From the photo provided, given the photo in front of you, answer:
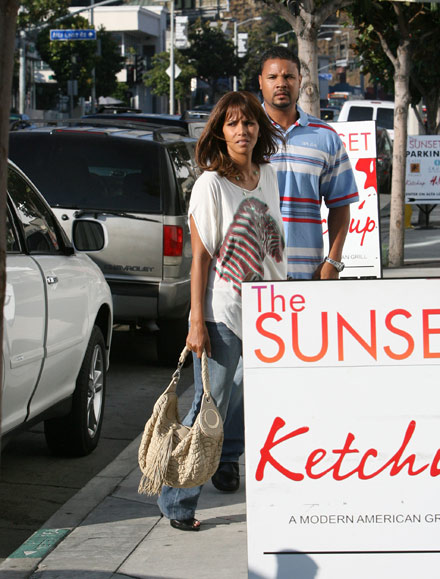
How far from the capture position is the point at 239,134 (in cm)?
468

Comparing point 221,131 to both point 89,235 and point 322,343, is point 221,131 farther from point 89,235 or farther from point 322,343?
point 89,235

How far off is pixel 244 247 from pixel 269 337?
109 cm

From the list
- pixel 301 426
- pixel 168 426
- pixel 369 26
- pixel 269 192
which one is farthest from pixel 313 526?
pixel 369 26

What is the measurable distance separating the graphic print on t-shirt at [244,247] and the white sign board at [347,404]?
40.6 inches

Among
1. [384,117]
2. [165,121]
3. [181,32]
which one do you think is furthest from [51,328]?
[181,32]

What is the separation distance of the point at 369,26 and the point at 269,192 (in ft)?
40.4

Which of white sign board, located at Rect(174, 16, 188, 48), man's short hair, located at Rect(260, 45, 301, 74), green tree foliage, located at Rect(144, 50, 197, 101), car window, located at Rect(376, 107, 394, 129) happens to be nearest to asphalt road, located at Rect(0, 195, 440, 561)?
man's short hair, located at Rect(260, 45, 301, 74)

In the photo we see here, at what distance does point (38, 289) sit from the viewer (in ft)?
17.7

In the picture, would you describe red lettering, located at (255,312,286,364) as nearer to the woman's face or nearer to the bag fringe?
the bag fringe

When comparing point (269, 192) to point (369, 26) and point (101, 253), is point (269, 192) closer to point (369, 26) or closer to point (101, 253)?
point (101, 253)

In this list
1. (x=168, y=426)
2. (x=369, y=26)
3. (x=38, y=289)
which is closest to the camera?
(x=168, y=426)

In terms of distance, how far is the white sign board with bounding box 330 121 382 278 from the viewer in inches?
366

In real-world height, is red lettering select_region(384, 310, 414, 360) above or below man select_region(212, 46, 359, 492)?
below

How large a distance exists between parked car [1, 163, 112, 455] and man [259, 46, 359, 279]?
4.17 feet
